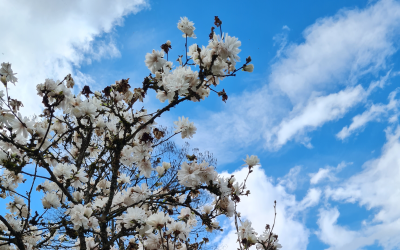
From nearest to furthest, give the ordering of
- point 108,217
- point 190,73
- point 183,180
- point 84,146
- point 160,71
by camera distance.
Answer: point 183,180
point 190,73
point 108,217
point 160,71
point 84,146

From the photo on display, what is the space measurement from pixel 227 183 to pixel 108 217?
1.25 meters

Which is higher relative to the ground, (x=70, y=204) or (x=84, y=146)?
(x=84, y=146)

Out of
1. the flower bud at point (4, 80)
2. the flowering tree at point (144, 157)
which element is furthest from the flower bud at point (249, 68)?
the flower bud at point (4, 80)

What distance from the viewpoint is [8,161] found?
8.00ft

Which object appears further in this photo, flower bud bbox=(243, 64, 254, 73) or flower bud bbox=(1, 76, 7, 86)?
flower bud bbox=(243, 64, 254, 73)

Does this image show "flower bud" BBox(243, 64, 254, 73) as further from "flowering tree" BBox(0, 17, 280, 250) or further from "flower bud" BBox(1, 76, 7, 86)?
"flower bud" BBox(1, 76, 7, 86)

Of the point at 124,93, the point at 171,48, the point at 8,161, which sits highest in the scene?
the point at 171,48

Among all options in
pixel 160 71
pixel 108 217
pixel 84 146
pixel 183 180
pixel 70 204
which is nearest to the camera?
pixel 183 180

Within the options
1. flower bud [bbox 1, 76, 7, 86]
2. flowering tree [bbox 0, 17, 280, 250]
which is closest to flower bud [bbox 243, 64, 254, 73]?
flowering tree [bbox 0, 17, 280, 250]

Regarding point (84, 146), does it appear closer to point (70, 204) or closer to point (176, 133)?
point (70, 204)

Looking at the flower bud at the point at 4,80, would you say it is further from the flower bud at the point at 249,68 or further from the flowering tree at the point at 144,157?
the flower bud at the point at 249,68

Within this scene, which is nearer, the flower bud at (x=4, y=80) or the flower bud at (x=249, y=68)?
the flower bud at (x=4, y=80)

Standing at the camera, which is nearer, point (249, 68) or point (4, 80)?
point (4, 80)

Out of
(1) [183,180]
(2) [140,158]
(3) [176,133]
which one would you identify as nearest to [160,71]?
(3) [176,133]
